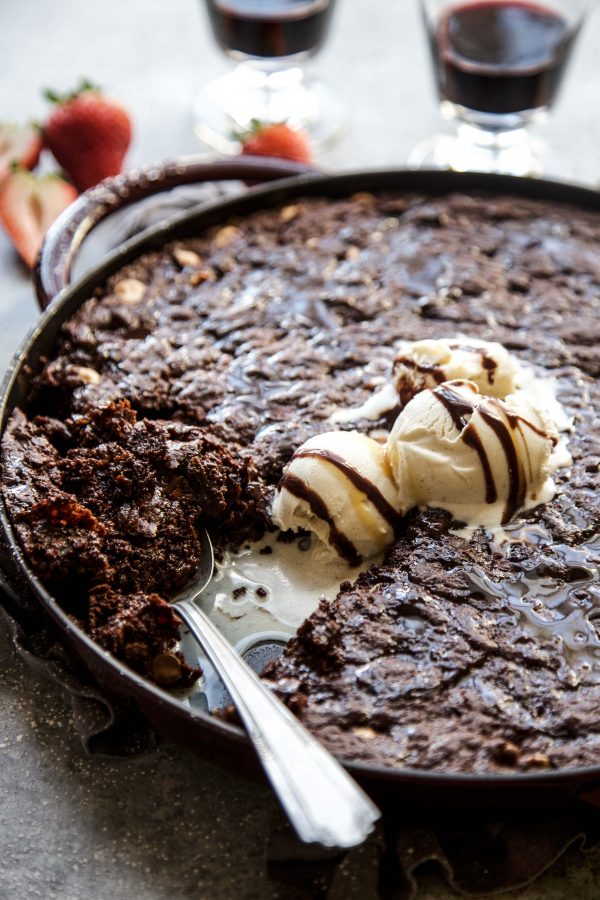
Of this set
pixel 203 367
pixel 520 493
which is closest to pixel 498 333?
pixel 520 493

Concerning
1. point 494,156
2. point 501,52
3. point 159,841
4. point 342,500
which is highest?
point 501,52

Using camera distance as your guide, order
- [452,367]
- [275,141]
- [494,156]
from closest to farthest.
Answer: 1. [452,367]
2. [275,141]
3. [494,156]

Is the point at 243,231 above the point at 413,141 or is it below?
above

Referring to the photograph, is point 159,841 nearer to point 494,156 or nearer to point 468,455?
point 468,455

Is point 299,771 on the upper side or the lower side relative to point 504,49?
lower

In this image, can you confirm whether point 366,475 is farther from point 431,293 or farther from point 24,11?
point 24,11

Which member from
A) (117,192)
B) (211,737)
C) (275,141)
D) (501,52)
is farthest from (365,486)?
(501,52)

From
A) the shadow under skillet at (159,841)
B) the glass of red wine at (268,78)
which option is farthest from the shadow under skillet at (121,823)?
the glass of red wine at (268,78)
